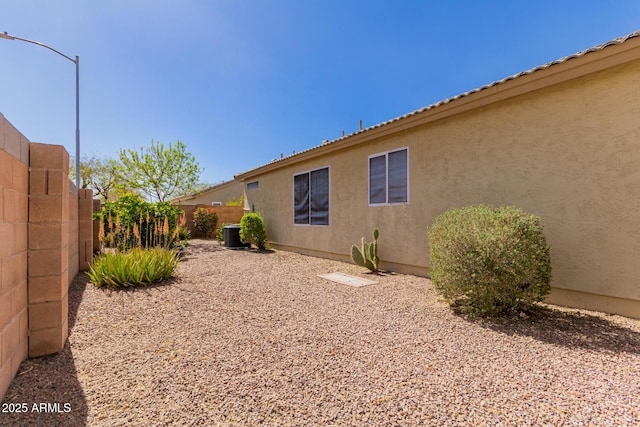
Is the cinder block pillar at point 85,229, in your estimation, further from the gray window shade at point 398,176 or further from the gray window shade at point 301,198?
the gray window shade at point 398,176

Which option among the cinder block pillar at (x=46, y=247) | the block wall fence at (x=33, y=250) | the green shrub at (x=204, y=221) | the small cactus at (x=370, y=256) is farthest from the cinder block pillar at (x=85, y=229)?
the green shrub at (x=204, y=221)

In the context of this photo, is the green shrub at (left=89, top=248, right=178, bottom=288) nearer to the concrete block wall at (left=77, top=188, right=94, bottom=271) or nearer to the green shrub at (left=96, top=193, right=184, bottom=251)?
the concrete block wall at (left=77, top=188, right=94, bottom=271)

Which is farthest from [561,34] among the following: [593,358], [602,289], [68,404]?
[68,404]

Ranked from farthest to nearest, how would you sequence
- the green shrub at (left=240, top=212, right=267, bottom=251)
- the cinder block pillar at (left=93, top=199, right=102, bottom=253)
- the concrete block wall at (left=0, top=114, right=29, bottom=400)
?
1. the green shrub at (left=240, top=212, right=267, bottom=251)
2. the cinder block pillar at (left=93, top=199, right=102, bottom=253)
3. the concrete block wall at (left=0, top=114, right=29, bottom=400)

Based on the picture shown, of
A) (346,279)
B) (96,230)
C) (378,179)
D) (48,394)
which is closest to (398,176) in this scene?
(378,179)

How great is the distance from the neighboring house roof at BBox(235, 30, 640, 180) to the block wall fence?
6.01m

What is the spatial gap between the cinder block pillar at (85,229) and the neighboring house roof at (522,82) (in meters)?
7.07

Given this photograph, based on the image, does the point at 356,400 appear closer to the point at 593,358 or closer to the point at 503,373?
the point at 503,373

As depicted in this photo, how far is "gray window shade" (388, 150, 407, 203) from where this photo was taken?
7180mm

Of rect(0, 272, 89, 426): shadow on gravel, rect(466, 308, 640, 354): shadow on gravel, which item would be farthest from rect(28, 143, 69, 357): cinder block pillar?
rect(466, 308, 640, 354): shadow on gravel

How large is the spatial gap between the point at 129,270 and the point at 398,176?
614cm

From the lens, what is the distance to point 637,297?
4012mm

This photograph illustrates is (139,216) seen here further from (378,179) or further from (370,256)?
(378,179)

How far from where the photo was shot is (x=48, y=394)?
2.26m
